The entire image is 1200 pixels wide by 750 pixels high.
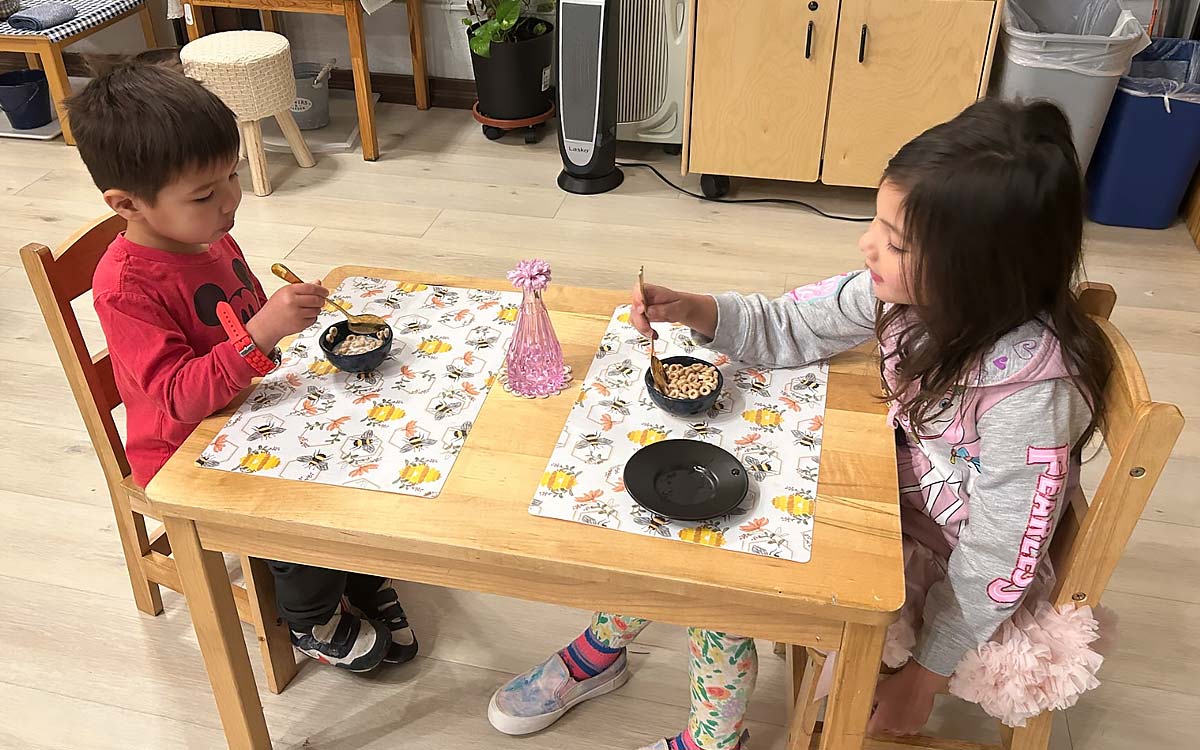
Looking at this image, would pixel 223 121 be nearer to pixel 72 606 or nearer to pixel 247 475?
pixel 247 475

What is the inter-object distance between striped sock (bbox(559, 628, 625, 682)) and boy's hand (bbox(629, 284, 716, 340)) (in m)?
0.55

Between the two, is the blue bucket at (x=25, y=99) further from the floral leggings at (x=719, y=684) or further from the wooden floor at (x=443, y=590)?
the floral leggings at (x=719, y=684)

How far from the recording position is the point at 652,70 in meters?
3.21

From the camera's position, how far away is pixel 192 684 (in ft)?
5.40

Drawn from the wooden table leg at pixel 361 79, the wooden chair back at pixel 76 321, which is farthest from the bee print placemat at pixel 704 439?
the wooden table leg at pixel 361 79

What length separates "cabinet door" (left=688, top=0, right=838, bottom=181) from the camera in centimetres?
275

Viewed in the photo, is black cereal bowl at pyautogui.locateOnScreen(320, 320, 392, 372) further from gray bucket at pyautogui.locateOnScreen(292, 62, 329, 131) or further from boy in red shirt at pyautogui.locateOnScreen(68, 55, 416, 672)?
gray bucket at pyautogui.locateOnScreen(292, 62, 329, 131)

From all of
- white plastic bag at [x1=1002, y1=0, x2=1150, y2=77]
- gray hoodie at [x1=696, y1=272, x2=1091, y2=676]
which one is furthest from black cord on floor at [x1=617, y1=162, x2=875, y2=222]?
gray hoodie at [x1=696, y1=272, x2=1091, y2=676]

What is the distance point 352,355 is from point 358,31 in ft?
7.14

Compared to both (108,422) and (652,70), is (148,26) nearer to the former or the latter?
(652,70)

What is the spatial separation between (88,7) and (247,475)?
298 centimetres

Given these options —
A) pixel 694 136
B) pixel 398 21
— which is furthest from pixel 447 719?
pixel 398 21

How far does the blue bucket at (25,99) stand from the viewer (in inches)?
136

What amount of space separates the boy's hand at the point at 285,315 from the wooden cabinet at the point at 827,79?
1893 millimetres
